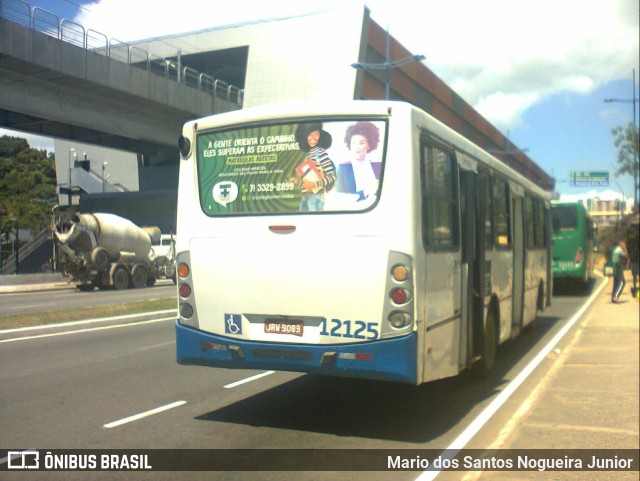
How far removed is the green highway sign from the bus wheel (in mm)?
23905

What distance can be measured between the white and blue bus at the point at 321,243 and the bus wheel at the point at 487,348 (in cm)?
150

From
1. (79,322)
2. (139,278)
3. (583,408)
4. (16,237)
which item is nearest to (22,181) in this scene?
(16,237)

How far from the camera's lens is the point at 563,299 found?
78.0 ft

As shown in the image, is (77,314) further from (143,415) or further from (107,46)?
(107,46)

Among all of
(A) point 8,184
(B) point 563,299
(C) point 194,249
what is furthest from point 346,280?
(B) point 563,299

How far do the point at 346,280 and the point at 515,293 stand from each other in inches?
248

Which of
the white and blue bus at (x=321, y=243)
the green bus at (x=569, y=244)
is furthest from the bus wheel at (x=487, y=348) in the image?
the green bus at (x=569, y=244)

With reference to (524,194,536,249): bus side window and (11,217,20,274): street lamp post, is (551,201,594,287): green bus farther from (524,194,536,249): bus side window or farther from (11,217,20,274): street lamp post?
(11,217,20,274): street lamp post

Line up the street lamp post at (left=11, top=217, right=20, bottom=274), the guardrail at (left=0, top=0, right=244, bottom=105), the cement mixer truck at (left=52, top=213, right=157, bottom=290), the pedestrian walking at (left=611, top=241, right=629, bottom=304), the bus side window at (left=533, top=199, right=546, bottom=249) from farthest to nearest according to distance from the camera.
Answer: the cement mixer truck at (left=52, top=213, right=157, bottom=290), the pedestrian walking at (left=611, top=241, right=629, bottom=304), the guardrail at (left=0, top=0, right=244, bottom=105), the bus side window at (left=533, top=199, right=546, bottom=249), the street lamp post at (left=11, top=217, right=20, bottom=274)

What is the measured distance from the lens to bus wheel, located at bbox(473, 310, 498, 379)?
9.28 meters

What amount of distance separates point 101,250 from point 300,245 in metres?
25.6

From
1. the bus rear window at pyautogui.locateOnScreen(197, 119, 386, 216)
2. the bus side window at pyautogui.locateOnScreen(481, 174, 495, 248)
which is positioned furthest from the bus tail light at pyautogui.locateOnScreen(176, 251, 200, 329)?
the bus side window at pyautogui.locateOnScreen(481, 174, 495, 248)

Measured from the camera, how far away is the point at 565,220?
25.5 m

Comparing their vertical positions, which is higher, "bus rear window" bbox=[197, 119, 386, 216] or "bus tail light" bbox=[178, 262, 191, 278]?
"bus rear window" bbox=[197, 119, 386, 216]
